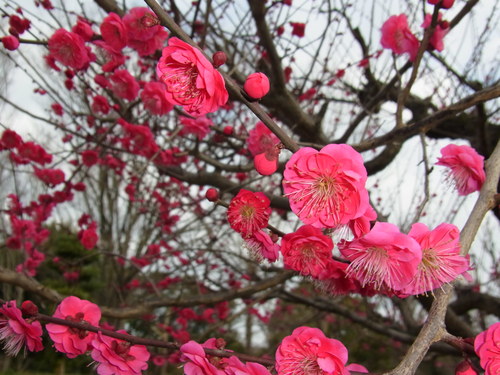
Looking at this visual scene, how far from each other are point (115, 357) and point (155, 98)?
64.0 inches

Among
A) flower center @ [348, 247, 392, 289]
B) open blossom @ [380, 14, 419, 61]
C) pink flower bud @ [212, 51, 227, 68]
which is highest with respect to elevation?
open blossom @ [380, 14, 419, 61]

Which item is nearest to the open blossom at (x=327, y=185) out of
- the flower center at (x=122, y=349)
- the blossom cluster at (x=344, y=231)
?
the blossom cluster at (x=344, y=231)

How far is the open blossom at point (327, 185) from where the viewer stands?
0.83 meters

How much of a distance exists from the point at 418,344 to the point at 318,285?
0.66 m

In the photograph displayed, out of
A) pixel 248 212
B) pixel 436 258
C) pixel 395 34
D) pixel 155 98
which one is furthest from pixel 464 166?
pixel 155 98

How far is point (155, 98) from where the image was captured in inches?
94.8

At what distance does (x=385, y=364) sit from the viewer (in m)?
10.6

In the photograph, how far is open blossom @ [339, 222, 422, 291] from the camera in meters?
0.84

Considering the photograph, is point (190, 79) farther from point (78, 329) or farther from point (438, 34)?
point (438, 34)

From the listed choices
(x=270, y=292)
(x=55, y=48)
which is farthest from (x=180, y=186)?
(x=55, y=48)

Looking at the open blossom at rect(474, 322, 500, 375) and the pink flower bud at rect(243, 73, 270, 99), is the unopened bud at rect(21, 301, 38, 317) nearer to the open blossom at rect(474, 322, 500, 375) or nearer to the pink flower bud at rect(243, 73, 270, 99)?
the pink flower bud at rect(243, 73, 270, 99)

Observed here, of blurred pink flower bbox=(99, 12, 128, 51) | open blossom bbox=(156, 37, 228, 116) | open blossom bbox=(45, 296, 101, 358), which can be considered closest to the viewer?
open blossom bbox=(156, 37, 228, 116)

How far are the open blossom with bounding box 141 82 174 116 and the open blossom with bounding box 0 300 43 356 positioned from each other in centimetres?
150

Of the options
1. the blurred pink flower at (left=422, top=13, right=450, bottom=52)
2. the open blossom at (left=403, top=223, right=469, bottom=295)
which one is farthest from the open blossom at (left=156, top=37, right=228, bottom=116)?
the blurred pink flower at (left=422, top=13, right=450, bottom=52)
